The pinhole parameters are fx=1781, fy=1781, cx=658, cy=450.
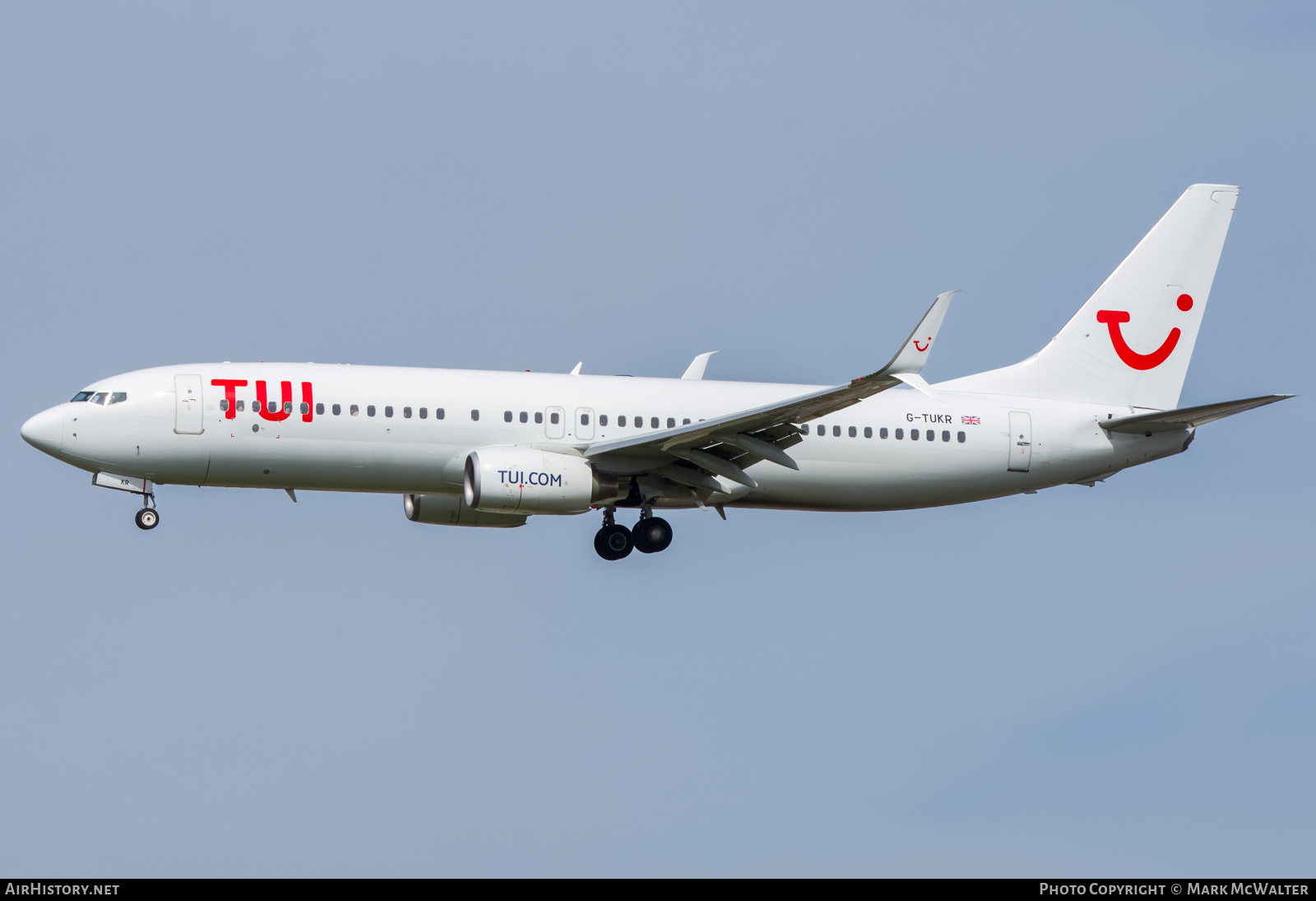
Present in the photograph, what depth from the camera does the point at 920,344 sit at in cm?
3441

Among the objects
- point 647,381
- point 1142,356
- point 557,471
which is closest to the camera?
point 557,471

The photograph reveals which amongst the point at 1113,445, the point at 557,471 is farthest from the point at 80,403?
the point at 1113,445

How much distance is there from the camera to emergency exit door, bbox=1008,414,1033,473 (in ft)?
144

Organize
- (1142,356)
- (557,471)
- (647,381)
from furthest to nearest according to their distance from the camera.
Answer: (1142,356), (647,381), (557,471)

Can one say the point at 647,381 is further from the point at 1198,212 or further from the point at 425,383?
the point at 1198,212

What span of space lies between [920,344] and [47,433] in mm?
19384

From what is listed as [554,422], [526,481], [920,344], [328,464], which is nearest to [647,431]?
[554,422]

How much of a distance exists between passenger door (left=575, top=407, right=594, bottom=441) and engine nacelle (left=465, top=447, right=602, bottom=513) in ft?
3.47

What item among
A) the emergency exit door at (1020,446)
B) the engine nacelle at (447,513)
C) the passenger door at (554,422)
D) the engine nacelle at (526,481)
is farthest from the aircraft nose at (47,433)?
the emergency exit door at (1020,446)

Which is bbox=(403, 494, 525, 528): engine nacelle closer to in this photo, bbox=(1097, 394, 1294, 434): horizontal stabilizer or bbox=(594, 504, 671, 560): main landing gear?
bbox=(594, 504, 671, 560): main landing gear

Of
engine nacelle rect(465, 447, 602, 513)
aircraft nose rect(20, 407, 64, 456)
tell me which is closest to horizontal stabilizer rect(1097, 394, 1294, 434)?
engine nacelle rect(465, 447, 602, 513)

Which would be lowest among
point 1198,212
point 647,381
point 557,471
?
point 557,471

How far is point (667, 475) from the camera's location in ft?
136

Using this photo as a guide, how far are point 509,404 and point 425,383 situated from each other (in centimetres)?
198
